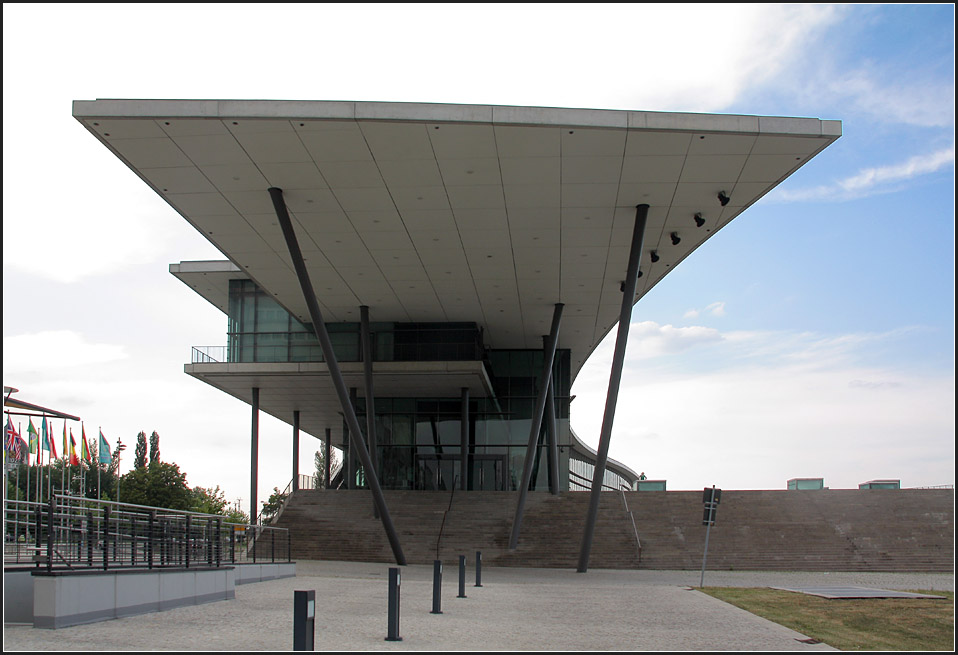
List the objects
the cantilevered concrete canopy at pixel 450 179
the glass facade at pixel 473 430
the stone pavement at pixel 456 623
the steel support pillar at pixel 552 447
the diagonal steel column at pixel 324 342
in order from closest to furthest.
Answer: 1. the stone pavement at pixel 456 623
2. the cantilevered concrete canopy at pixel 450 179
3. the diagonal steel column at pixel 324 342
4. the steel support pillar at pixel 552 447
5. the glass facade at pixel 473 430

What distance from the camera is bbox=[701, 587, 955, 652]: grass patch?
10539mm

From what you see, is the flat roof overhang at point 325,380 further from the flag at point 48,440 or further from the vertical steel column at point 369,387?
the flag at point 48,440

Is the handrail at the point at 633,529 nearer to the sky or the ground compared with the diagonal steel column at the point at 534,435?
nearer to the ground

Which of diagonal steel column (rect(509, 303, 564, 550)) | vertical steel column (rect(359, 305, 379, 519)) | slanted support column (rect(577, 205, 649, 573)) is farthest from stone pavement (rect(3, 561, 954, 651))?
vertical steel column (rect(359, 305, 379, 519))

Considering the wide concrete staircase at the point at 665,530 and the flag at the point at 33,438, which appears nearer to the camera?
the wide concrete staircase at the point at 665,530

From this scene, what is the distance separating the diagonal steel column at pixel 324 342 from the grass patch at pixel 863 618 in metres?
12.6

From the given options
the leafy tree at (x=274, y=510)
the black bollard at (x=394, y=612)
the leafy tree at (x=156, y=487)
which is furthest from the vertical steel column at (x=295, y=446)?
the black bollard at (x=394, y=612)

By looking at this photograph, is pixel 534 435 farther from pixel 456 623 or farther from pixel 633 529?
pixel 456 623

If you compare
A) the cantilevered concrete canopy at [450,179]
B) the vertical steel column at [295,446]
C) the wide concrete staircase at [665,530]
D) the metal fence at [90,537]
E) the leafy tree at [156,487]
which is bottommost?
the leafy tree at [156,487]

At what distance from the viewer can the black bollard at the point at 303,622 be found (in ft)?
22.2

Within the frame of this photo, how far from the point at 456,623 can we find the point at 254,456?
2944cm

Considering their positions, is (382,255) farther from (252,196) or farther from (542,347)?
(542,347)

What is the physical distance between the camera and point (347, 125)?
19109 millimetres

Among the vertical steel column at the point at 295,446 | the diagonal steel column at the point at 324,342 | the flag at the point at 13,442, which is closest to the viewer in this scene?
the diagonal steel column at the point at 324,342
